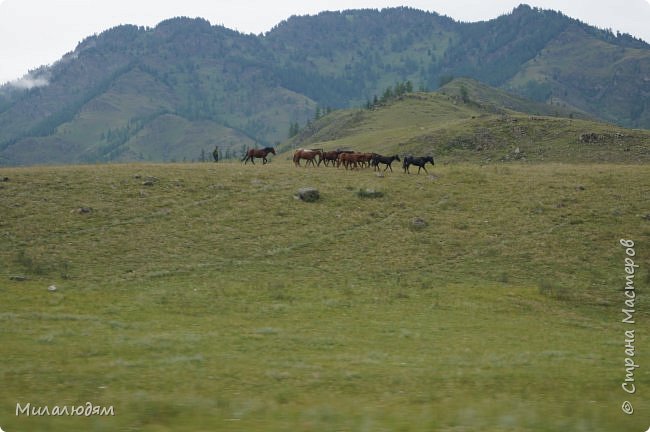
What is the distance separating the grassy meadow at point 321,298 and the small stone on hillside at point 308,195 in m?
0.63

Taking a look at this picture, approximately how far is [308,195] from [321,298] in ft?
56.1

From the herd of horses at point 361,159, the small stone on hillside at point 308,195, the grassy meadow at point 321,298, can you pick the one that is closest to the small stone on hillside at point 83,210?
the grassy meadow at point 321,298

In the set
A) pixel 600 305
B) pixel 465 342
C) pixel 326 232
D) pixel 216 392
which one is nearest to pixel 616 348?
pixel 465 342

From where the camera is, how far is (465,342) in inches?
847

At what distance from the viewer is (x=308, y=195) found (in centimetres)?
4412

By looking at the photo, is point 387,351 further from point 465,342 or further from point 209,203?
point 209,203

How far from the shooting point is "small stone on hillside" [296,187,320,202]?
44.0 metres

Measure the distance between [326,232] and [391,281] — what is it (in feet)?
27.5

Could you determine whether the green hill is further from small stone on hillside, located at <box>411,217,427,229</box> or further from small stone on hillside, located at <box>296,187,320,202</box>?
small stone on hillside, located at <box>411,217,427,229</box>

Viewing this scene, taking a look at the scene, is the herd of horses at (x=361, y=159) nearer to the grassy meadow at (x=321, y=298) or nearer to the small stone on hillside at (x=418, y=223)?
the grassy meadow at (x=321, y=298)

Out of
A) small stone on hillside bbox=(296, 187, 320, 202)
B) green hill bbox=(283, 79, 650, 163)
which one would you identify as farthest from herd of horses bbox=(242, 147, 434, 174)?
green hill bbox=(283, 79, 650, 163)

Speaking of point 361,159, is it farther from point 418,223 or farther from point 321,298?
point 321,298

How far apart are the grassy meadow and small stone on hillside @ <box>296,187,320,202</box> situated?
633 mm

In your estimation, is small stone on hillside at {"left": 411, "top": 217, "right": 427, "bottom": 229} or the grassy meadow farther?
small stone on hillside at {"left": 411, "top": 217, "right": 427, "bottom": 229}
